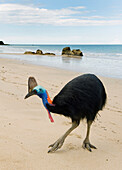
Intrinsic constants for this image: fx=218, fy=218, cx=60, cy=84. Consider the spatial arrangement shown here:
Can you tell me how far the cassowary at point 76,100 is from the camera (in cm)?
270

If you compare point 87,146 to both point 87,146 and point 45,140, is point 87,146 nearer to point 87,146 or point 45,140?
point 87,146

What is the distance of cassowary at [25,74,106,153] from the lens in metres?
2.70

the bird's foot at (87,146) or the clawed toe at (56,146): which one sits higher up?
the clawed toe at (56,146)

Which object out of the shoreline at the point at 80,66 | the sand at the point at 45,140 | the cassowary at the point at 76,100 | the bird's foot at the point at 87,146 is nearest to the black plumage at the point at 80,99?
the cassowary at the point at 76,100

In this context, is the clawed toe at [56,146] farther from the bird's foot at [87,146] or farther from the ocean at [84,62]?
the ocean at [84,62]

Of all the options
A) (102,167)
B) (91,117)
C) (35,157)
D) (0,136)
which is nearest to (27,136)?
(0,136)

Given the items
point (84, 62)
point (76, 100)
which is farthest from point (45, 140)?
point (84, 62)

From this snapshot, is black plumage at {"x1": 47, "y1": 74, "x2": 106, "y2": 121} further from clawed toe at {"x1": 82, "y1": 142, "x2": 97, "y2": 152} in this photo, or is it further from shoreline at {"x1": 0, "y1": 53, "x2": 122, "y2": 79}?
shoreline at {"x1": 0, "y1": 53, "x2": 122, "y2": 79}

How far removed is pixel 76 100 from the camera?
290 centimetres

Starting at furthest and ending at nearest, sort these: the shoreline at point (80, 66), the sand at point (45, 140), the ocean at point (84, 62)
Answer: the ocean at point (84, 62)
the shoreline at point (80, 66)
the sand at point (45, 140)

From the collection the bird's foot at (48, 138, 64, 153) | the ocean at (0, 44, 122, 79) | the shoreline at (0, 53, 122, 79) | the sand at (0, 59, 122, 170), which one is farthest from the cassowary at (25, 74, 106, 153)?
the ocean at (0, 44, 122, 79)

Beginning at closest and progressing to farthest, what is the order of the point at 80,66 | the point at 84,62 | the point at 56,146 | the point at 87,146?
the point at 56,146 → the point at 87,146 → the point at 80,66 → the point at 84,62

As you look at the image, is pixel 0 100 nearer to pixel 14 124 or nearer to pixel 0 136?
pixel 14 124

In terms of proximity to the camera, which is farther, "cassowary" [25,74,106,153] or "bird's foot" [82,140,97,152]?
"bird's foot" [82,140,97,152]
